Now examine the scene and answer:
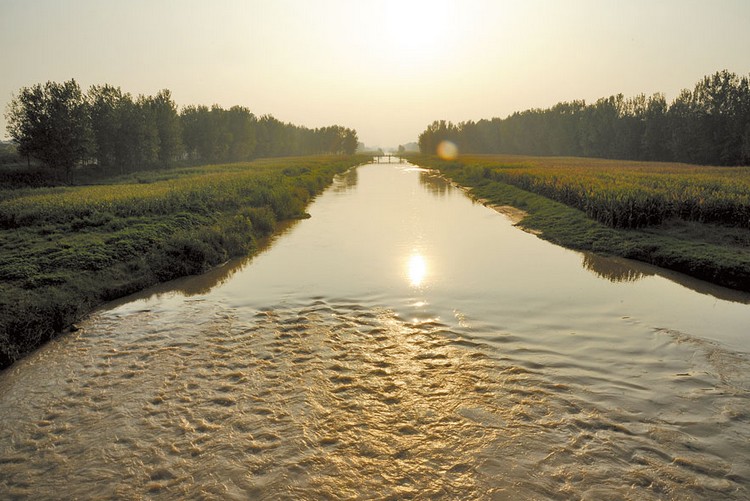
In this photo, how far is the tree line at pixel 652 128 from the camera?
64.1 metres

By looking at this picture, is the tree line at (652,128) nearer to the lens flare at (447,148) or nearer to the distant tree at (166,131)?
the lens flare at (447,148)

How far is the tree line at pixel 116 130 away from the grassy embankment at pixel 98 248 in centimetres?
2948

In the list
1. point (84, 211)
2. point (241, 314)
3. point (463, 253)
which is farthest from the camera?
point (84, 211)

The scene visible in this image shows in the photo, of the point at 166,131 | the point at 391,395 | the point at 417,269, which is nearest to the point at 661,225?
the point at 417,269

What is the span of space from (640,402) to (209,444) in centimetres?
628

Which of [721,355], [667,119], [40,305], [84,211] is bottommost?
[721,355]

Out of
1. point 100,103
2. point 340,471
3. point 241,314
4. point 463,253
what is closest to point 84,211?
point 241,314

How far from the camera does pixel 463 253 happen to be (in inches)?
666

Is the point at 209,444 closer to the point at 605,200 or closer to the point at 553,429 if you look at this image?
the point at 553,429

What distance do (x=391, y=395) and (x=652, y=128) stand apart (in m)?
88.8

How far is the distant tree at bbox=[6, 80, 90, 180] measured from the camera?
43.4m

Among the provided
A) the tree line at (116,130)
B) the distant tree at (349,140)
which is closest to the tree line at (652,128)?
the distant tree at (349,140)

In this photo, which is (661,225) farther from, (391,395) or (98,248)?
(98,248)

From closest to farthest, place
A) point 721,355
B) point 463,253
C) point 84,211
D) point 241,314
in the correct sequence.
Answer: point 721,355 → point 241,314 → point 463,253 → point 84,211
